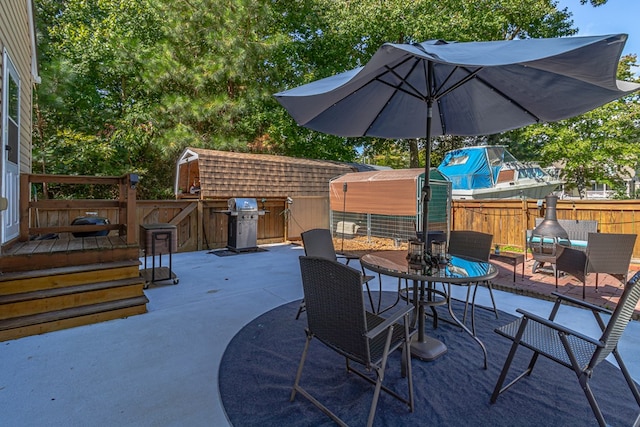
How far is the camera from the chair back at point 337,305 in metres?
1.62

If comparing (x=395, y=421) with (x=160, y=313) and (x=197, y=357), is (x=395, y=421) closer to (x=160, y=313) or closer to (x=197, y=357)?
(x=197, y=357)

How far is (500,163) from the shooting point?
11375 millimetres

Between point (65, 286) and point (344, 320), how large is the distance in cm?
310

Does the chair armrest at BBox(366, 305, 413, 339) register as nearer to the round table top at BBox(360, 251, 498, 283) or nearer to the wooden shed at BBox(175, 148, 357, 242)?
the round table top at BBox(360, 251, 498, 283)

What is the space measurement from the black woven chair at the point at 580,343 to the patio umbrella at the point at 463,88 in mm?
1038

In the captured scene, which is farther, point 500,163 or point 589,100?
point 500,163

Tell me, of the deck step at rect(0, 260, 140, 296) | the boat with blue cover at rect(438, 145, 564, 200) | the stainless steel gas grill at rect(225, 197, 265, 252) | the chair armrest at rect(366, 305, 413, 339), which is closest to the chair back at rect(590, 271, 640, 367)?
the chair armrest at rect(366, 305, 413, 339)

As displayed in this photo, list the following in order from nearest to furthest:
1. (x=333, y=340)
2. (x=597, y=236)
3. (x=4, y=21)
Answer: (x=333, y=340) < (x=4, y=21) < (x=597, y=236)

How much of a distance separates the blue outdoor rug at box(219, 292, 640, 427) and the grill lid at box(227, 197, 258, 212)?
15.6 feet

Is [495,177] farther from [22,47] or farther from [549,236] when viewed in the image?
[22,47]

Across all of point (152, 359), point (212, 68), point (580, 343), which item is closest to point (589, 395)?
point (580, 343)

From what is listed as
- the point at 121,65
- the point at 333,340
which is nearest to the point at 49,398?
the point at 333,340

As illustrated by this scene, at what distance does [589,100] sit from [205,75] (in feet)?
35.8

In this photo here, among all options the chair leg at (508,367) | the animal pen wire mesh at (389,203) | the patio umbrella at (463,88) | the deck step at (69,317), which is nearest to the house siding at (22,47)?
the deck step at (69,317)
